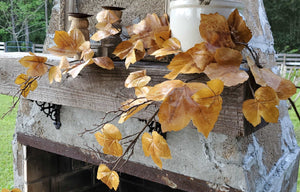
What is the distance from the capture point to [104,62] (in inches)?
34.3

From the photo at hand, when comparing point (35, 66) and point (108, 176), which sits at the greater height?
point (35, 66)

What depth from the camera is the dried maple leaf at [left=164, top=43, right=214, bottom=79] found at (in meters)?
0.64

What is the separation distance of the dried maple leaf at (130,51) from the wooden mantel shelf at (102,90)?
33 millimetres

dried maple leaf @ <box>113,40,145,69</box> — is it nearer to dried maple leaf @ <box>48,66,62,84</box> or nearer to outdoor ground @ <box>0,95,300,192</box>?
dried maple leaf @ <box>48,66,62,84</box>

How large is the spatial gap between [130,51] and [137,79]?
0.35 feet

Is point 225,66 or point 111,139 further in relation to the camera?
point 111,139

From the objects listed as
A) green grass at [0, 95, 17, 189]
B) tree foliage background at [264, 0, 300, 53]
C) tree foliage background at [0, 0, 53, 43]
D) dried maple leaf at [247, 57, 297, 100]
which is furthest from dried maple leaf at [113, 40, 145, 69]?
tree foliage background at [264, 0, 300, 53]

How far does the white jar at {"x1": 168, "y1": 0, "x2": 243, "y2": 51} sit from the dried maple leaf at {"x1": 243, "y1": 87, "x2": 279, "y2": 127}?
20 centimetres

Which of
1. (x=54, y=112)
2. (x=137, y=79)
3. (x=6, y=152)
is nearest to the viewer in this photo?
(x=137, y=79)

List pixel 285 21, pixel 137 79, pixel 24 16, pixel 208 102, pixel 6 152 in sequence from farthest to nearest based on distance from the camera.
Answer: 1. pixel 285 21
2. pixel 24 16
3. pixel 6 152
4. pixel 137 79
5. pixel 208 102

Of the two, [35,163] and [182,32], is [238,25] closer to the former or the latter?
[182,32]

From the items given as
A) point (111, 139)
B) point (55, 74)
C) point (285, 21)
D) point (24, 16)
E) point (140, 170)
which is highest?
point (55, 74)

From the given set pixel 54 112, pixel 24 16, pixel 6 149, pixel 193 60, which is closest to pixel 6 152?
pixel 6 149

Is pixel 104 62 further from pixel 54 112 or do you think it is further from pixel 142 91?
pixel 54 112
